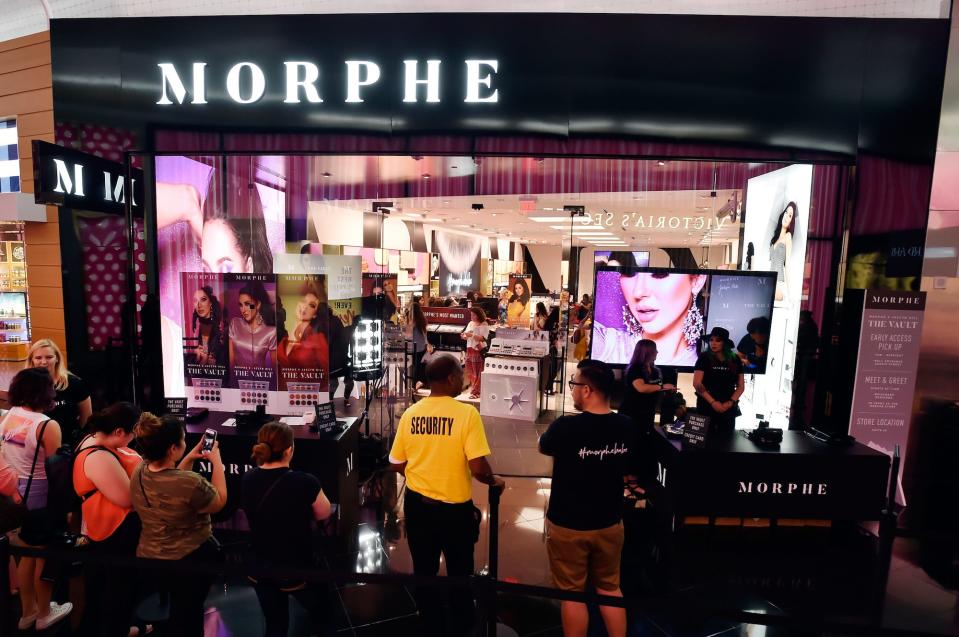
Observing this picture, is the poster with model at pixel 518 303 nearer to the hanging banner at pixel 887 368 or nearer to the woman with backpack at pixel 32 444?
the hanging banner at pixel 887 368

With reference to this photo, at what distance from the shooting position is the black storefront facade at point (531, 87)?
4.08 m

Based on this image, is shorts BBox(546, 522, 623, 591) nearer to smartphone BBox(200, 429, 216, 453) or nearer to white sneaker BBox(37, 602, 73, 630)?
smartphone BBox(200, 429, 216, 453)

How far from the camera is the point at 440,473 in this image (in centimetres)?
243

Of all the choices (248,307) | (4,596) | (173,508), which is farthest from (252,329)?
(4,596)

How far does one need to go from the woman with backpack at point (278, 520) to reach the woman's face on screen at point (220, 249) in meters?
3.94

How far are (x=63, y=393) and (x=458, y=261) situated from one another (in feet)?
49.4

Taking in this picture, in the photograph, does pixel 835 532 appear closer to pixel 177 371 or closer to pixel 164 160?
pixel 177 371

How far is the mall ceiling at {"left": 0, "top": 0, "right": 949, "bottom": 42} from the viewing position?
436cm

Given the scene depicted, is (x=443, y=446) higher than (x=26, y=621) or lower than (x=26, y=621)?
higher

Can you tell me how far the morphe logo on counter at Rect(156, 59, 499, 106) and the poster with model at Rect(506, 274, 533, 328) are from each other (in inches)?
320

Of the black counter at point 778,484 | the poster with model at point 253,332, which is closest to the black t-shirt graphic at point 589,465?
the black counter at point 778,484

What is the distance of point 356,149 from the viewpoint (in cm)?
427

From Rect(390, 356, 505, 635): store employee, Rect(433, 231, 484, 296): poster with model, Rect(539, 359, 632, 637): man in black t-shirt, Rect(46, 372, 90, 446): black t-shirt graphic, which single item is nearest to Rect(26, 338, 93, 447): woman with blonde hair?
Rect(46, 372, 90, 446): black t-shirt graphic

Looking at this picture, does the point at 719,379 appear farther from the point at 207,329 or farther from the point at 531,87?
the point at 207,329
